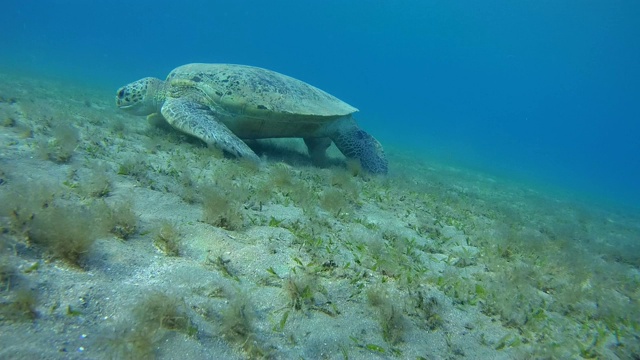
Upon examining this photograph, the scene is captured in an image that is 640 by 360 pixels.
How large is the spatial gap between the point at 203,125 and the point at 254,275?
402 centimetres

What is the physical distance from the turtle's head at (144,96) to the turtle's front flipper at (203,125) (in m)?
0.75

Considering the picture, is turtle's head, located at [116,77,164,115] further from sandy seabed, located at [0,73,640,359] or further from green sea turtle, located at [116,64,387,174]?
sandy seabed, located at [0,73,640,359]

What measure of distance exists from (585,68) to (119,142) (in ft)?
427

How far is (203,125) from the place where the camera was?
576cm

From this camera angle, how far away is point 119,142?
554 cm

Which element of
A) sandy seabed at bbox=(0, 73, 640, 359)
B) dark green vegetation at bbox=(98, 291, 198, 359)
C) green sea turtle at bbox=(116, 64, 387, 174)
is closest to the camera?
dark green vegetation at bbox=(98, 291, 198, 359)

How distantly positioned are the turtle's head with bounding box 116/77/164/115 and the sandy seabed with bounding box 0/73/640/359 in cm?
223

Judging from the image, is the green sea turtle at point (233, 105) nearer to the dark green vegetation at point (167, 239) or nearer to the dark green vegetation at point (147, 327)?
the dark green vegetation at point (167, 239)

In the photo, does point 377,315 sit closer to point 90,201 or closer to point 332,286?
point 332,286

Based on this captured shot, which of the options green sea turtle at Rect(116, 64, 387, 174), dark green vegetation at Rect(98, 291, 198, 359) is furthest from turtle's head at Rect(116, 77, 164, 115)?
dark green vegetation at Rect(98, 291, 198, 359)

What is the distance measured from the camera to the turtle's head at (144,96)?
22.2 feet

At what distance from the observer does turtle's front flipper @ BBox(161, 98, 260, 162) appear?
5594mm

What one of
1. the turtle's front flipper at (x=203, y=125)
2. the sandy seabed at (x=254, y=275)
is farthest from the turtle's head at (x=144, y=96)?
the sandy seabed at (x=254, y=275)

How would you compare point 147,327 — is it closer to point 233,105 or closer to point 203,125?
point 203,125
